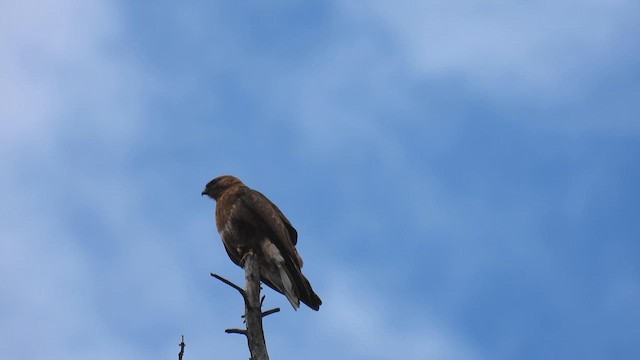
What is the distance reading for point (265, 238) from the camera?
8.64 m

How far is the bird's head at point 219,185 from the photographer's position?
10.1m

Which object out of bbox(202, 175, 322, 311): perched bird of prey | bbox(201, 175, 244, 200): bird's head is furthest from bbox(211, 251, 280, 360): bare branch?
bbox(201, 175, 244, 200): bird's head

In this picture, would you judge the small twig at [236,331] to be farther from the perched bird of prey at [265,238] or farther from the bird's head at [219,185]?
the bird's head at [219,185]

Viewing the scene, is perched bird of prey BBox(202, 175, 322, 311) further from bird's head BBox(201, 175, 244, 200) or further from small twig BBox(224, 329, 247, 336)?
small twig BBox(224, 329, 247, 336)

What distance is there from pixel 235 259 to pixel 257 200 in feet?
2.46

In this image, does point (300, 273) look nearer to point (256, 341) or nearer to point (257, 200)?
point (257, 200)

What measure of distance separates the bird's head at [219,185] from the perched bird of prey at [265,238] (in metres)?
0.30

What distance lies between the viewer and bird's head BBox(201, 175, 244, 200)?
33.1 ft

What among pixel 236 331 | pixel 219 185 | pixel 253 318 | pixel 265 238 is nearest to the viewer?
pixel 236 331

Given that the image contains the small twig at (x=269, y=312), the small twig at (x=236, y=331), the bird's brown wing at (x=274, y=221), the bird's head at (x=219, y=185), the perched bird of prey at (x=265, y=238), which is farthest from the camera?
the bird's head at (x=219, y=185)

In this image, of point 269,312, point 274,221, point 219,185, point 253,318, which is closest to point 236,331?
point 253,318

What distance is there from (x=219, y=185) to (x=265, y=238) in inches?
70.1

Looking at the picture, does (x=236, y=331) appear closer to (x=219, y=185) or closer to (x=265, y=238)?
(x=265, y=238)

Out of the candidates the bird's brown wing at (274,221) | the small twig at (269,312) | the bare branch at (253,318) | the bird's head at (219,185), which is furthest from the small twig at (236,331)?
the bird's head at (219,185)
